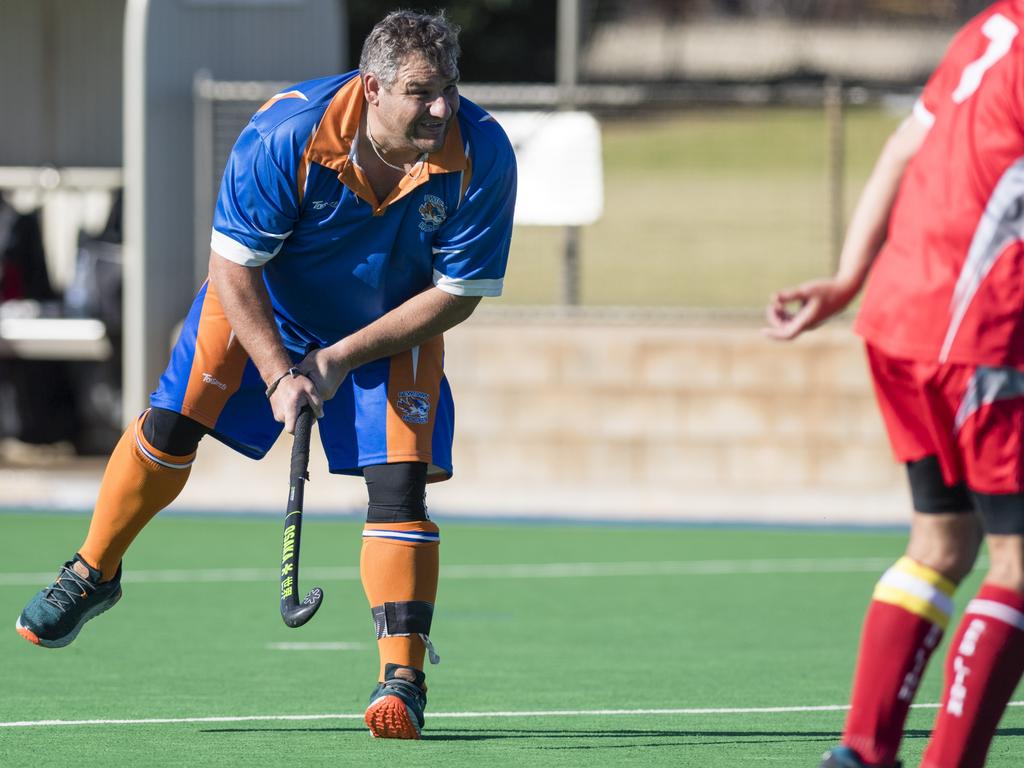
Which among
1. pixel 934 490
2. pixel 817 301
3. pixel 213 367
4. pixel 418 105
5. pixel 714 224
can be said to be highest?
pixel 418 105

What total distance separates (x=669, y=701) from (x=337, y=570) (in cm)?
403

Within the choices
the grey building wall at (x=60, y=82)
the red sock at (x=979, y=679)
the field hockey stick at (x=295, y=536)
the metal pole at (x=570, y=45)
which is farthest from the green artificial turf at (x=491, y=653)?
the grey building wall at (x=60, y=82)

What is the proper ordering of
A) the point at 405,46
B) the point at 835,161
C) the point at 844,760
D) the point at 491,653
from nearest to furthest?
the point at 844,760, the point at 405,46, the point at 491,653, the point at 835,161

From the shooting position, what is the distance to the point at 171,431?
614cm

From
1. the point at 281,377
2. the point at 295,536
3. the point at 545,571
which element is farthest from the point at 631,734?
the point at 545,571

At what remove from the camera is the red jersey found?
4203 millimetres

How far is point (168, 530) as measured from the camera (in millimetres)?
12211

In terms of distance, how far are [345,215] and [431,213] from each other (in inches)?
9.7

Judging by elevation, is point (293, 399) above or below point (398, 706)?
above

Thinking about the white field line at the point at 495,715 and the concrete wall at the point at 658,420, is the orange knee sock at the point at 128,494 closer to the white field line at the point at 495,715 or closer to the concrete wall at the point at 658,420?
the white field line at the point at 495,715

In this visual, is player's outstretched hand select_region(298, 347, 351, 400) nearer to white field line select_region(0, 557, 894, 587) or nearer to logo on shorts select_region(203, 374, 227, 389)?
logo on shorts select_region(203, 374, 227, 389)

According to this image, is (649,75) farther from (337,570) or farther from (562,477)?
(337,570)

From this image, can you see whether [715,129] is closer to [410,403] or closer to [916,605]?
[410,403]

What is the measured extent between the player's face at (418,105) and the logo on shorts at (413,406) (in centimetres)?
72
